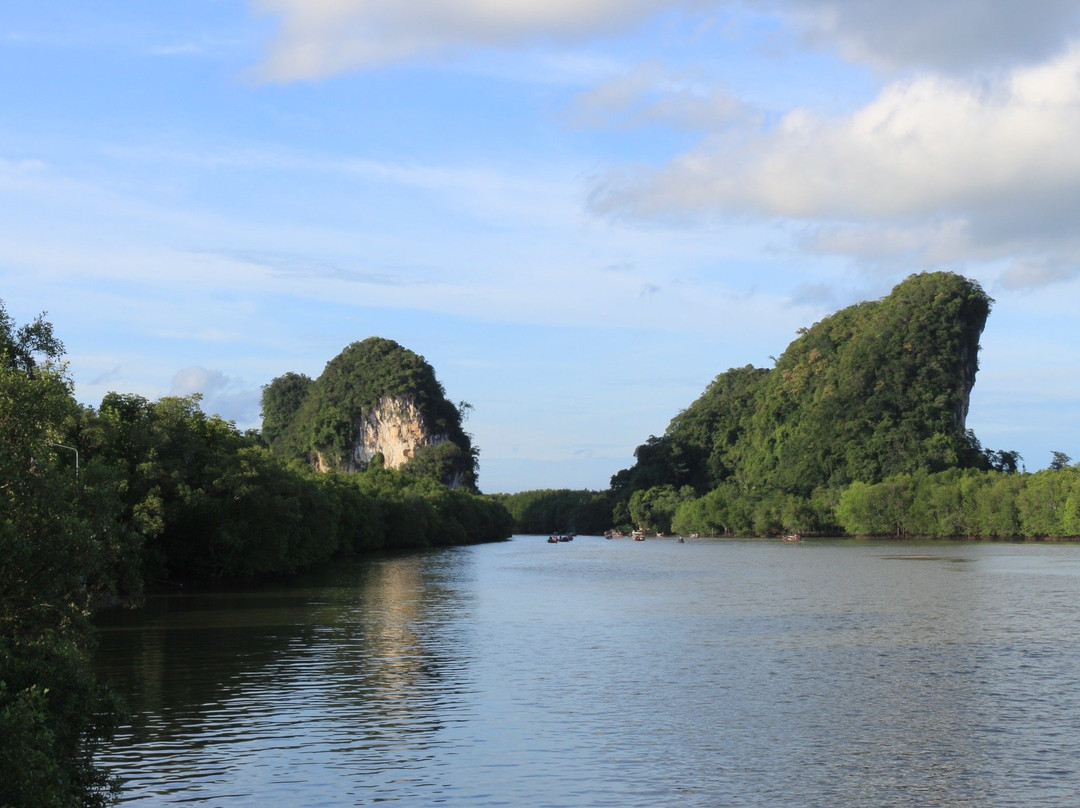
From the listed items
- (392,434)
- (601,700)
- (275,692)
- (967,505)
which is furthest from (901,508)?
(275,692)

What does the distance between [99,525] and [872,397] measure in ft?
383

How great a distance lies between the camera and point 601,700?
22.5 metres

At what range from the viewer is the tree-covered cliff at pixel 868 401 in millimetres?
123438

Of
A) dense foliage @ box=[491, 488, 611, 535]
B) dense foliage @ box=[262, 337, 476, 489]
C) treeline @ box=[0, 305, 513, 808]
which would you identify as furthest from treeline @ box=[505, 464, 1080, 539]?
treeline @ box=[0, 305, 513, 808]

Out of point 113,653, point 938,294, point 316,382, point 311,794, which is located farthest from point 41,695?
point 316,382

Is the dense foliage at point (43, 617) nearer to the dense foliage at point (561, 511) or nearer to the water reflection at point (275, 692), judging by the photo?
the water reflection at point (275, 692)

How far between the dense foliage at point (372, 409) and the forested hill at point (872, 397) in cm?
3095

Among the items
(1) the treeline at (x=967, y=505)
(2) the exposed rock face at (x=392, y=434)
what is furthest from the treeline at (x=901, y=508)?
(2) the exposed rock face at (x=392, y=434)

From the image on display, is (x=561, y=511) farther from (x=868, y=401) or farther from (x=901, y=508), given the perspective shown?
(x=901, y=508)

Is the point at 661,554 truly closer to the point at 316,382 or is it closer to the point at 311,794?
the point at 311,794

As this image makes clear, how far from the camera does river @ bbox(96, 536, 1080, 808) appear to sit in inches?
638

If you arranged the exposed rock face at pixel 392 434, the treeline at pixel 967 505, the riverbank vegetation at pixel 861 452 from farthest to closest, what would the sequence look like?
the exposed rock face at pixel 392 434, the riverbank vegetation at pixel 861 452, the treeline at pixel 967 505

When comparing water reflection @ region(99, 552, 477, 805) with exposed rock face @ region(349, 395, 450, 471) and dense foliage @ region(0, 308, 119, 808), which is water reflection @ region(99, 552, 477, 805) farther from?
exposed rock face @ region(349, 395, 450, 471)

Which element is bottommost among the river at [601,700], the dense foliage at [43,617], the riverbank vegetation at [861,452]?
the river at [601,700]
